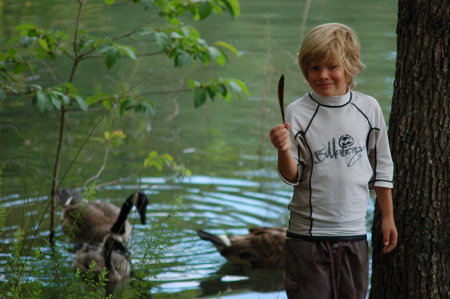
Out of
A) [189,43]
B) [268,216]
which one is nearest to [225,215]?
[268,216]

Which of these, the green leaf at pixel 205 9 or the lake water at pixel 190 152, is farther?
the lake water at pixel 190 152

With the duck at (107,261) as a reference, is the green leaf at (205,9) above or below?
above

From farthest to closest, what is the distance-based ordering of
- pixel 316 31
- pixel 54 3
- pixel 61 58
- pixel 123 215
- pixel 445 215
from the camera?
pixel 54 3 < pixel 61 58 < pixel 123 215 < pixel 445 215 < pixel 316 31

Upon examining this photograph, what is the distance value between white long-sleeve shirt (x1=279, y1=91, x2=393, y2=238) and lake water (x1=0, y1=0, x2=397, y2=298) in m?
0.66

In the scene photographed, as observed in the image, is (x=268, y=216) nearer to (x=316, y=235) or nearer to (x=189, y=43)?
(x=189, y=43)

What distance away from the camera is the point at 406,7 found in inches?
142

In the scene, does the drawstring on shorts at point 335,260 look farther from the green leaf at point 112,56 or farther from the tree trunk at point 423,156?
the green leaf at point 112,56

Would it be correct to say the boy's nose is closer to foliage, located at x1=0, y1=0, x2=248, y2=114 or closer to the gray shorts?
the gray shorts

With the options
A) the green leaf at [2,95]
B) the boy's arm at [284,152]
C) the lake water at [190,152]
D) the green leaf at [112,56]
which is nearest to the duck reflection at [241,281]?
the lake water at [190,152]

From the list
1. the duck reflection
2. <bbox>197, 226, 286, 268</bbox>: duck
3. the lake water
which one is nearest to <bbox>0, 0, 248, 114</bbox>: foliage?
the lake water

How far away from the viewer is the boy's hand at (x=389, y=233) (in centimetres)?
325

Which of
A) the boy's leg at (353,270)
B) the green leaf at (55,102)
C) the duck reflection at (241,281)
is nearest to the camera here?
the boy's leg at (353,270)

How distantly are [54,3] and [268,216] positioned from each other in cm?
1194

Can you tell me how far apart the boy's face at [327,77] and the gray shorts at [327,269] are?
27.3 inches
